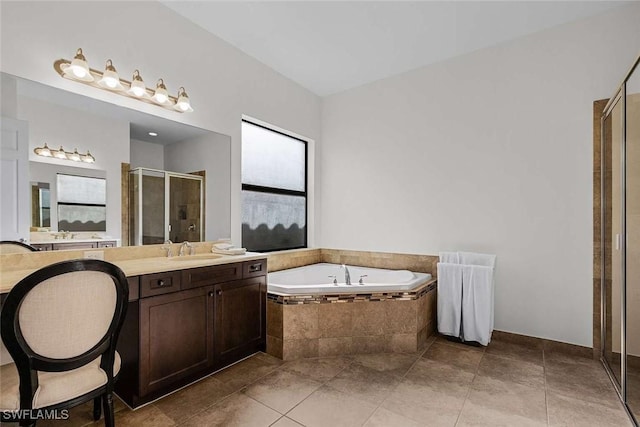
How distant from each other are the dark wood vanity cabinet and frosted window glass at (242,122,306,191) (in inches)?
55.6

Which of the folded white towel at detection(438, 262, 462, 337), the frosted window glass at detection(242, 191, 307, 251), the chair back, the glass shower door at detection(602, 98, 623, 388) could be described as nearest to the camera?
the chair back

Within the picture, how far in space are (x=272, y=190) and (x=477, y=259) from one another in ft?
7.86

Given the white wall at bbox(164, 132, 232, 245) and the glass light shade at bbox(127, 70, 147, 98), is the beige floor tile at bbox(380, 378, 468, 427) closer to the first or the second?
the white wall at bbox(164, 132, 232, 245)

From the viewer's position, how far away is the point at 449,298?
3.00 metres

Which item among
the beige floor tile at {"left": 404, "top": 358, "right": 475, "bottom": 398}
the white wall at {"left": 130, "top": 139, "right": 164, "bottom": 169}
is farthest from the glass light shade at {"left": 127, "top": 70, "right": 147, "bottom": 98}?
the beige floor tile at {"left": 404, "top": 358, "right": 475, "bottom": 398}

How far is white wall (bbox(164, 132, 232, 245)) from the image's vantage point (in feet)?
8.91

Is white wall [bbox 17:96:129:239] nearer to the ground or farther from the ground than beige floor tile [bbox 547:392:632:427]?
farther from the ground

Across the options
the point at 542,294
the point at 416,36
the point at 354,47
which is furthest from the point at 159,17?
the point at 542,294

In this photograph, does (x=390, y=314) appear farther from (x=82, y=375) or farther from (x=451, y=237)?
(x=82, y=375)

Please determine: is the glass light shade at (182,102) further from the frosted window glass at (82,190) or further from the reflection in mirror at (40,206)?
the reflection in mirror at (40,206)

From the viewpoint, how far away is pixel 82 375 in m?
1.48

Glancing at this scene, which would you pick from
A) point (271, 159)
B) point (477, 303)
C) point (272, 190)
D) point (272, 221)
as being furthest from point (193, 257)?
point (477, 303)

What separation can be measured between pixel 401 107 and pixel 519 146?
131cm

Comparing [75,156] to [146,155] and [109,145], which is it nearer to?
[109,145]
